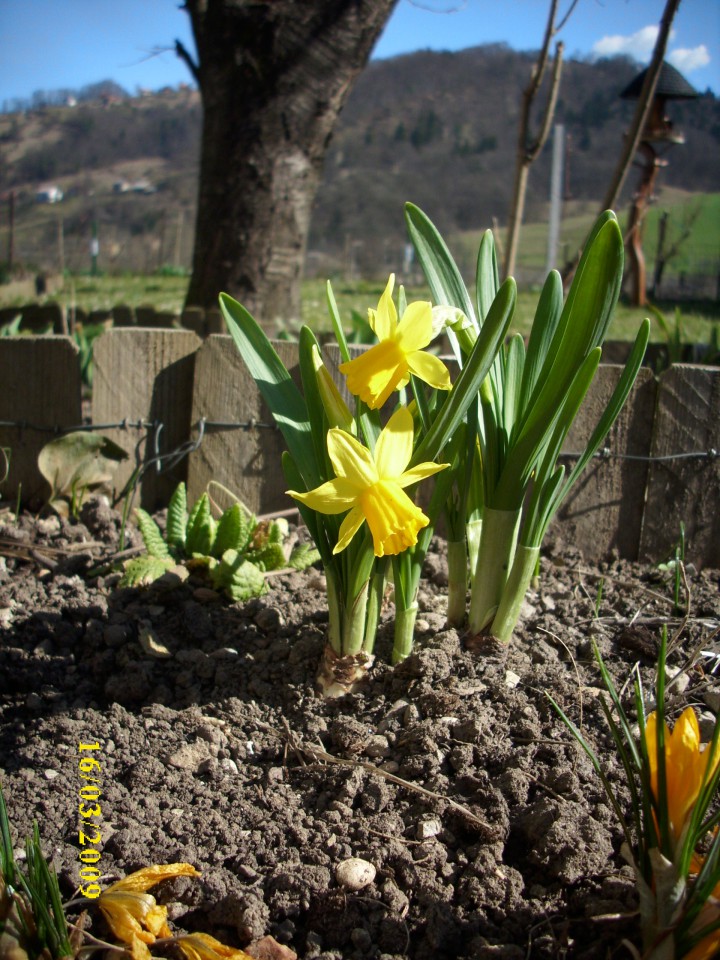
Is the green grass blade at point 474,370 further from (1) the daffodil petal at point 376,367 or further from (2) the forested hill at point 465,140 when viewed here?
(2) the forested hill at point 465,140

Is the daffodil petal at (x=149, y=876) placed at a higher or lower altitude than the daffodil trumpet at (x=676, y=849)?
lower

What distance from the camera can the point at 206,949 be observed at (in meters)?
0.99

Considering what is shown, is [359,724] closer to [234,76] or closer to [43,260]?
[234,76]

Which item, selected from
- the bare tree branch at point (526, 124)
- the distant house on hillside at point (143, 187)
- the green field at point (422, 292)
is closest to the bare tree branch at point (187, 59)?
the green field at point (422, 292)

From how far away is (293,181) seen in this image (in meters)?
4.45

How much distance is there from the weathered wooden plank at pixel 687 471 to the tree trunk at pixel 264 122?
9.05 ft

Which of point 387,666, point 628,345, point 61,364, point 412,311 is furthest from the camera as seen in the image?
point 628,345

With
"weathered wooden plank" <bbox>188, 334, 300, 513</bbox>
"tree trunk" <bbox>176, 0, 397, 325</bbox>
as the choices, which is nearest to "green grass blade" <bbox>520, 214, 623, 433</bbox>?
"weathered wooden plank" <bbox>188, 334, 300, 513</bbox>

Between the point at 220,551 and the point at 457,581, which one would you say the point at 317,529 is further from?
the point at 220,551

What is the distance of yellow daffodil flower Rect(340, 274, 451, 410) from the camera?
3.94 feet

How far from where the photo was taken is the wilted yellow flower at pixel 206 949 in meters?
0.98

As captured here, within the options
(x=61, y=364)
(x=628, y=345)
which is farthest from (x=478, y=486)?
(x=628, y=345)

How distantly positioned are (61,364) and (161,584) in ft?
3.17

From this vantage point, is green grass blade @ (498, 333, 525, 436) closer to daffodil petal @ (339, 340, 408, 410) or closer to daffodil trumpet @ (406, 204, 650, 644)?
daffodil trumpet @ (406, 204, 650, 644)
